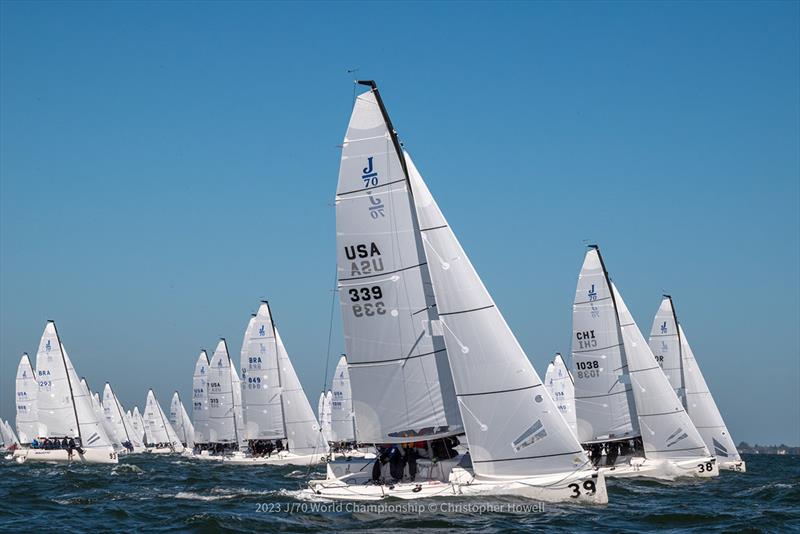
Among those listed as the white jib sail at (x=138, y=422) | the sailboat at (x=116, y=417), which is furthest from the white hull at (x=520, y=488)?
the white jib sail at (x=138, y=422)

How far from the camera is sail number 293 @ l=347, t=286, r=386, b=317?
22422mm

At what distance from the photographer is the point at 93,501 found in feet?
78.3

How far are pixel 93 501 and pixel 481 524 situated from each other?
1090 cm

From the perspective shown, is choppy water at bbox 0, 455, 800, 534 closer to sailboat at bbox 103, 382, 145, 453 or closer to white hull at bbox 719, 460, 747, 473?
white hull at bbox 719, 460, 747, 473

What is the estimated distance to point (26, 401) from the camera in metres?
61.5

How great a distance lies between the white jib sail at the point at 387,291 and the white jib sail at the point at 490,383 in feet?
3.56

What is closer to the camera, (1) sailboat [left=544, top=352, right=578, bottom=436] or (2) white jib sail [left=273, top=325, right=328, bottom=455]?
(2) white jib sail [left=273, top=325, right=328, bottom=455]

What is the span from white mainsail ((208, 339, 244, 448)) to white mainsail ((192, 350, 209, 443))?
5.48ft

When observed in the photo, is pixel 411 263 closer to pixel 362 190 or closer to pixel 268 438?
pixel 362 190

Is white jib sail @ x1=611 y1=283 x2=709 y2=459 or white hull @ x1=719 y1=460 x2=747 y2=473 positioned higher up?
white jib sail @ x1=611 y1=283 x2=709 y2=459

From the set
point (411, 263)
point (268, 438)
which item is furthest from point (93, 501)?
point (268, 438)

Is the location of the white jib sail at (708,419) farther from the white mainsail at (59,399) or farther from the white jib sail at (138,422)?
the white jib sail at (138,422)

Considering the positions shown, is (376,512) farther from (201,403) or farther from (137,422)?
(137,422)

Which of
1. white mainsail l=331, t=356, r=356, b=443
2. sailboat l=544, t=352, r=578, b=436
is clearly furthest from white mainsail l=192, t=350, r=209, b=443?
sailboat l=544, t=352, r=578, b=436
